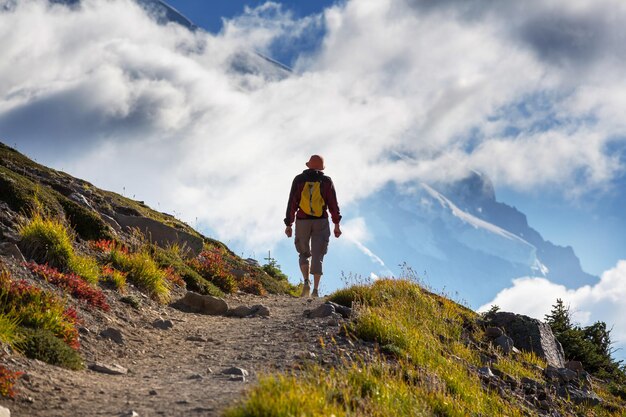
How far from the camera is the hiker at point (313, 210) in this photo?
14273 millimetres

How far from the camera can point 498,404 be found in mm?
7398

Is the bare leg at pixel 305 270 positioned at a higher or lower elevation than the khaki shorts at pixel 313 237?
lower

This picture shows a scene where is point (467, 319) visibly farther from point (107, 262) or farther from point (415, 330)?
point (107, 262)

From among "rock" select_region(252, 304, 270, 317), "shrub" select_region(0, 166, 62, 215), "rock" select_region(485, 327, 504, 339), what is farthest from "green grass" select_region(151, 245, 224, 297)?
"rock" select_region(485, 327, 504, 339)

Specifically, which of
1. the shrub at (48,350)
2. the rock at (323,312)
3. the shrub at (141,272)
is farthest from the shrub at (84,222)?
the shrub at (48,350)

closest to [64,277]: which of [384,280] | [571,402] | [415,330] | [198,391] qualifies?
[198,391]

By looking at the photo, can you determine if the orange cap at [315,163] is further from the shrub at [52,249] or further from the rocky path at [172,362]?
the shrub at [52,249]

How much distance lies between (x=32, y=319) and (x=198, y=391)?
109 inches

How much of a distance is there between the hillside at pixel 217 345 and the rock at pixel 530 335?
1.3 inches

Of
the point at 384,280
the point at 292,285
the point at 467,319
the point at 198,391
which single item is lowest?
the point at 198,391

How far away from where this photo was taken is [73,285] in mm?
8953

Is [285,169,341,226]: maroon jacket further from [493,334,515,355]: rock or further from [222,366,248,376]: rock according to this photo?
[222,366,248,376]: rock

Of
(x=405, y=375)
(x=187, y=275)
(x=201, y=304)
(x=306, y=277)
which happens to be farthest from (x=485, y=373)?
(x=187, y=275)

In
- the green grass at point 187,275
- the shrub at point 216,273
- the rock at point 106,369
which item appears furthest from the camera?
the shrub at point 216,273
